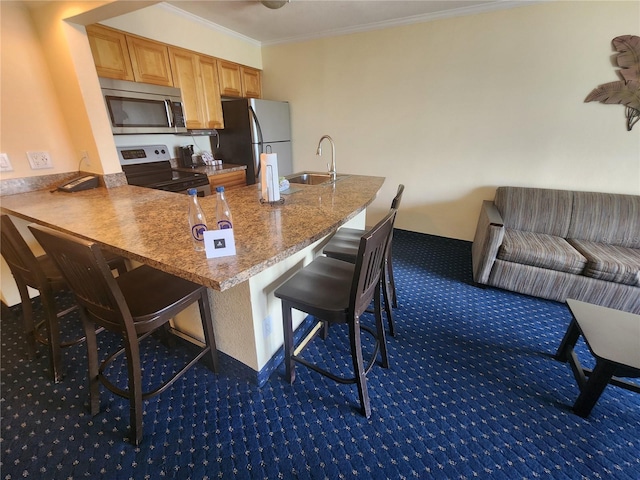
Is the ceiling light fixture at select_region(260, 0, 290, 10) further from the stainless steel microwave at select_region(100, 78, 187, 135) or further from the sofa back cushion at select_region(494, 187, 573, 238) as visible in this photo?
the sofa back cushion at select_region(494, 187, 573, 238)

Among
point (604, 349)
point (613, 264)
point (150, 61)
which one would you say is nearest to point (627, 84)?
point (613, 264)

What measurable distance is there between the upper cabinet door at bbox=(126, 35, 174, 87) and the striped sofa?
3531mm

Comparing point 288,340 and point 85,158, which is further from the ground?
point 85,158

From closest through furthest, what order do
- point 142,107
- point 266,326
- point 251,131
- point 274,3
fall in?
point 266,326 < point 274,3 < point 142,107 < point 251,131

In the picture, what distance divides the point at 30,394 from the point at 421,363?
2.29 m

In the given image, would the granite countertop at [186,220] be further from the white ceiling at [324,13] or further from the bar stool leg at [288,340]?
the white ceiling at [324,13]

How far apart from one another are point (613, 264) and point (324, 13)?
3.46 m

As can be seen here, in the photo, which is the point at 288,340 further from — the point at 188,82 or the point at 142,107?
the point at 188,82

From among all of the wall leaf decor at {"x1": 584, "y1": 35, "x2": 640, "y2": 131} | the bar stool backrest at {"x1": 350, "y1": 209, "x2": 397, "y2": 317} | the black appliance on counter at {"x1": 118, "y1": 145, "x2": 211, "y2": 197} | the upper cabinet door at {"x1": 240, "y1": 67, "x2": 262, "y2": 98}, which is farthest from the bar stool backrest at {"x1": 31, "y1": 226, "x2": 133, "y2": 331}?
the wall leaf decor at {"x1": 584, "y1": 35, "x2": 640, "y2": 131}

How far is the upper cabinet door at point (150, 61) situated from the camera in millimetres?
2564

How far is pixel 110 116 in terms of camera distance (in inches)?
94.6

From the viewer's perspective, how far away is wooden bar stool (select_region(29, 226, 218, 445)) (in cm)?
99

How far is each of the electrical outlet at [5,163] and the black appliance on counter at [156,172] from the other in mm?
824

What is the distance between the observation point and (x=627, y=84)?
238cm
